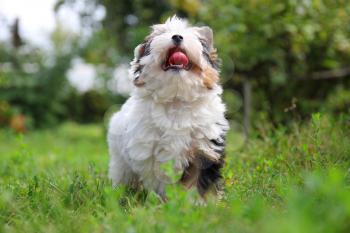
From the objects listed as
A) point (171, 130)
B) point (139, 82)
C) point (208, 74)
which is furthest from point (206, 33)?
point (171, 130)

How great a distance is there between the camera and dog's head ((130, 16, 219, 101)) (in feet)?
11.6

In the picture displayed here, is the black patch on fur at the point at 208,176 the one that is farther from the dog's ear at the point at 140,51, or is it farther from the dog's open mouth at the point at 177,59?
the dog's ear at the point at 140,51

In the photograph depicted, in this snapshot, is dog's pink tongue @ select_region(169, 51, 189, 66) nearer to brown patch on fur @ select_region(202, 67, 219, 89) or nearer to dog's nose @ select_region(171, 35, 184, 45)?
dog's nose @ select_region(171, 35, 184, 45)

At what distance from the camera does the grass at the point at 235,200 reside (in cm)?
214

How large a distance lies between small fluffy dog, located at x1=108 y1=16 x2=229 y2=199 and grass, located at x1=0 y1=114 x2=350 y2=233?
0.24m

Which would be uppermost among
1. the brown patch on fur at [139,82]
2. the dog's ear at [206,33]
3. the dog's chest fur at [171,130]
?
the dog's ear at [206,33]

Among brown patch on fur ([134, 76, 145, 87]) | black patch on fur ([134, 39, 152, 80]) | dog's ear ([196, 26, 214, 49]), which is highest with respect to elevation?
dog's ear ([196, 26, 214, 49])

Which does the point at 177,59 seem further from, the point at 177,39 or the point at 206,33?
the point at 206,33

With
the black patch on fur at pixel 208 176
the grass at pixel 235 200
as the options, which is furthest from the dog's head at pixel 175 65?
the grass at pixel 235 200

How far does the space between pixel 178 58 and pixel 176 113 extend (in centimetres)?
39

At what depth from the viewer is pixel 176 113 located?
369cm

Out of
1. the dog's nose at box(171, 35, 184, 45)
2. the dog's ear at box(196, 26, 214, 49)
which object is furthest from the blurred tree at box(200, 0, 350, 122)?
the dog's nose at box(171, 35, 184, 45)

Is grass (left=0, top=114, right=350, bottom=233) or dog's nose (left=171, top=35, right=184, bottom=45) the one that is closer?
grass (left=0, top=114, right=350, bottom=233)

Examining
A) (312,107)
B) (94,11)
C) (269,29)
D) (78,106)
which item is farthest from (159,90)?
(78,106)
